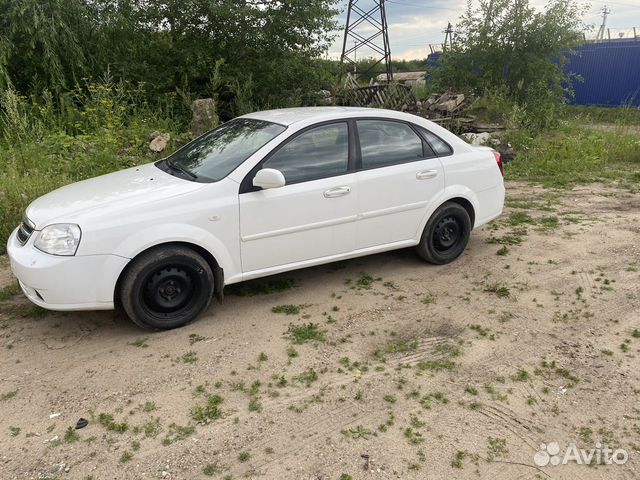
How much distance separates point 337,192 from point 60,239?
2155 millimetres

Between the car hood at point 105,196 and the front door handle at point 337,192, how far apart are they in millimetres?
1055

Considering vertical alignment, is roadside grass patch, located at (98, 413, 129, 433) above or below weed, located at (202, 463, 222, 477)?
above

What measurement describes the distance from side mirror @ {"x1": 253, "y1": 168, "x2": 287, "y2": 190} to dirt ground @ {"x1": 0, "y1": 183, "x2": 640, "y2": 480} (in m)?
1.08

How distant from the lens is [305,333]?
395 cm

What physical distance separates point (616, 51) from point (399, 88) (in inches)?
542

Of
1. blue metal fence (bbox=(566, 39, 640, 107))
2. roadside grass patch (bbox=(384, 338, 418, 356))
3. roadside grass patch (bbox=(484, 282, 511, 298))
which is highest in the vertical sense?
blue metal fence (bbox=(566, 39, 640, 107))

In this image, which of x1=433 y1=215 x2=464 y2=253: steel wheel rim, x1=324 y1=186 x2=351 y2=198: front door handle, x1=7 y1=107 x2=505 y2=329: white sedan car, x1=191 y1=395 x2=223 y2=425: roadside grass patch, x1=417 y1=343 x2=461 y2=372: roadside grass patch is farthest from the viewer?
x1=433 y1=215 x2=464 y2=253: steel wheel rim

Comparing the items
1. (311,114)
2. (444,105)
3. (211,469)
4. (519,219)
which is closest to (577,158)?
(444,105)

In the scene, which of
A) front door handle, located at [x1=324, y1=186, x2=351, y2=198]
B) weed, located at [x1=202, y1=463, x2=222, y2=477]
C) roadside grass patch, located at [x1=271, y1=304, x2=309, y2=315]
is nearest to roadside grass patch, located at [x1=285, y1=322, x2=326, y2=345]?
roadside grass patch, located at [x1=271, y1=304, x2=309, y2=315]

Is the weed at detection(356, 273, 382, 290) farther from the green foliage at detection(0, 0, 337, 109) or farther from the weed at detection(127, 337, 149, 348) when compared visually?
the green foliage at detection(0, 0, 337, 109)

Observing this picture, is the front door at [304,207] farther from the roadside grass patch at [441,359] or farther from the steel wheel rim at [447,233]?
the roadside grass patch at [441,359]

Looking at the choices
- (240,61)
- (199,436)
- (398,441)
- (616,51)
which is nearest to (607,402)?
(398,441)

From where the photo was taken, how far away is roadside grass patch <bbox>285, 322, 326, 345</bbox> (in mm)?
3861

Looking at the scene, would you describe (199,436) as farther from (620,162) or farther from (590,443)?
(620,162)
